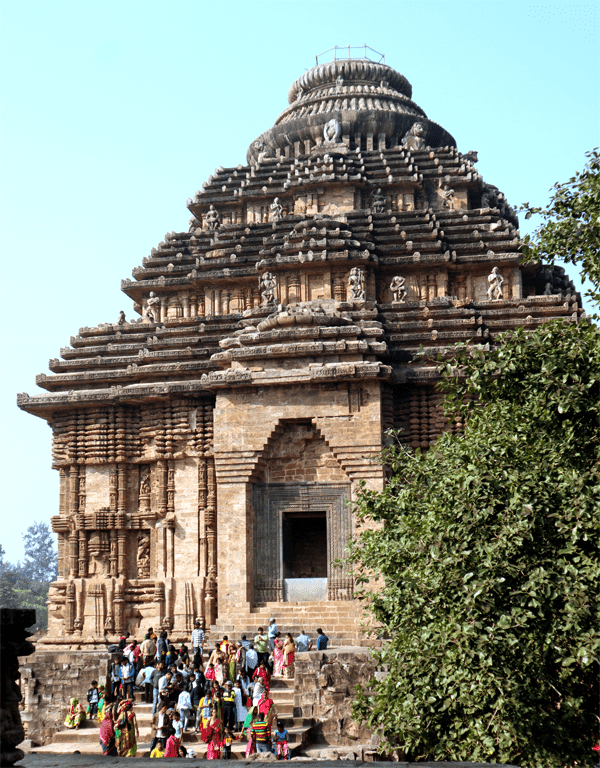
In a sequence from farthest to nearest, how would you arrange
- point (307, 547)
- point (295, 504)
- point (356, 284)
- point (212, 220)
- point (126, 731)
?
point (212, 220), point (356, 284), point (307, 547), point (295, 504), point (126, 731)

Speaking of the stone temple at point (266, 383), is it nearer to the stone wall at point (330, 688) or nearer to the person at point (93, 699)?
the stone wall at point (330, 688)

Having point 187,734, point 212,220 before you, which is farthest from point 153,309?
point 187,734

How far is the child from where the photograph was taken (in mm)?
15999

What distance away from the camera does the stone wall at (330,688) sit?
17109 millimetres

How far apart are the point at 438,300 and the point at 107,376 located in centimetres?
887

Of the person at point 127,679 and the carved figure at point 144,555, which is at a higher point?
the carved figure at point 144,555

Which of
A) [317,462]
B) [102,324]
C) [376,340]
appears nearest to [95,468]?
[102,324]

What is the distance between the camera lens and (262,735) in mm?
15828

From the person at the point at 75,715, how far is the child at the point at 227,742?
3452 millimetres

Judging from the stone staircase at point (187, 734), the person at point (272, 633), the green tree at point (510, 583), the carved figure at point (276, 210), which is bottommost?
the stone staircase at point (187, 734)

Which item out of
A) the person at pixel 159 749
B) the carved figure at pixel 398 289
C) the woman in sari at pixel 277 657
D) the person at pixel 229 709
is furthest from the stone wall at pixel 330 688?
the carved figure at pixel 398 289

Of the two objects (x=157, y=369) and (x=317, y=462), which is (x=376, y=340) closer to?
(x=317, y=462)

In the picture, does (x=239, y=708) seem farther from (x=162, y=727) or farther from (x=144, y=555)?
(x=144, y=555)

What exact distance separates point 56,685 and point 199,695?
3197 millimetres
